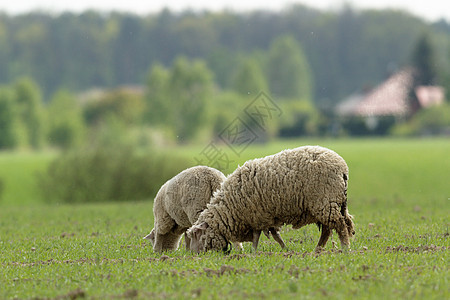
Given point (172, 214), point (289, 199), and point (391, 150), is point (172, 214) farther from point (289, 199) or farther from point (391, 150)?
point (391, 150)

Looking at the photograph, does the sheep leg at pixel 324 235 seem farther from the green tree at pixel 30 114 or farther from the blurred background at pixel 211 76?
the green tree at pixel 30 114

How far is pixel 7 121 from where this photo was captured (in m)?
80.6

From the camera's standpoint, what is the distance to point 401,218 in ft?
51.3

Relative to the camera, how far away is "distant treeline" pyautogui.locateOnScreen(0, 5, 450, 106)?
105875 millimetres

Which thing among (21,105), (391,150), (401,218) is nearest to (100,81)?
(21,105)

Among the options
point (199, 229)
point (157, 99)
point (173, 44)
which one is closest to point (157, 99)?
point (157, 99)

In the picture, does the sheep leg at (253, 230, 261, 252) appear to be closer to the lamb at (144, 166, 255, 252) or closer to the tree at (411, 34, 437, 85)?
the lamb at (144, 166, 255, 252)

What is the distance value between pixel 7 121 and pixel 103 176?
50779 mm

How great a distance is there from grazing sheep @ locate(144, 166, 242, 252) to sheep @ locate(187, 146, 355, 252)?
0.52 meters

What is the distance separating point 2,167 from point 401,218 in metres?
42.9

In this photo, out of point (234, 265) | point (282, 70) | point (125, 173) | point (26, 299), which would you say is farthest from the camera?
point (282, 70)

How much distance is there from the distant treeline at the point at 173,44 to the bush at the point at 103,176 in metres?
70.7

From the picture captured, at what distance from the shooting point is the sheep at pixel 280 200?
10.5 m

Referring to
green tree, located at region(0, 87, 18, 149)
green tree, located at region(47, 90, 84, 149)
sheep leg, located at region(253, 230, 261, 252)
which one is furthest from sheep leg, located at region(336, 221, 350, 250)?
green tree, located at region(0, 87, 18, 149)
